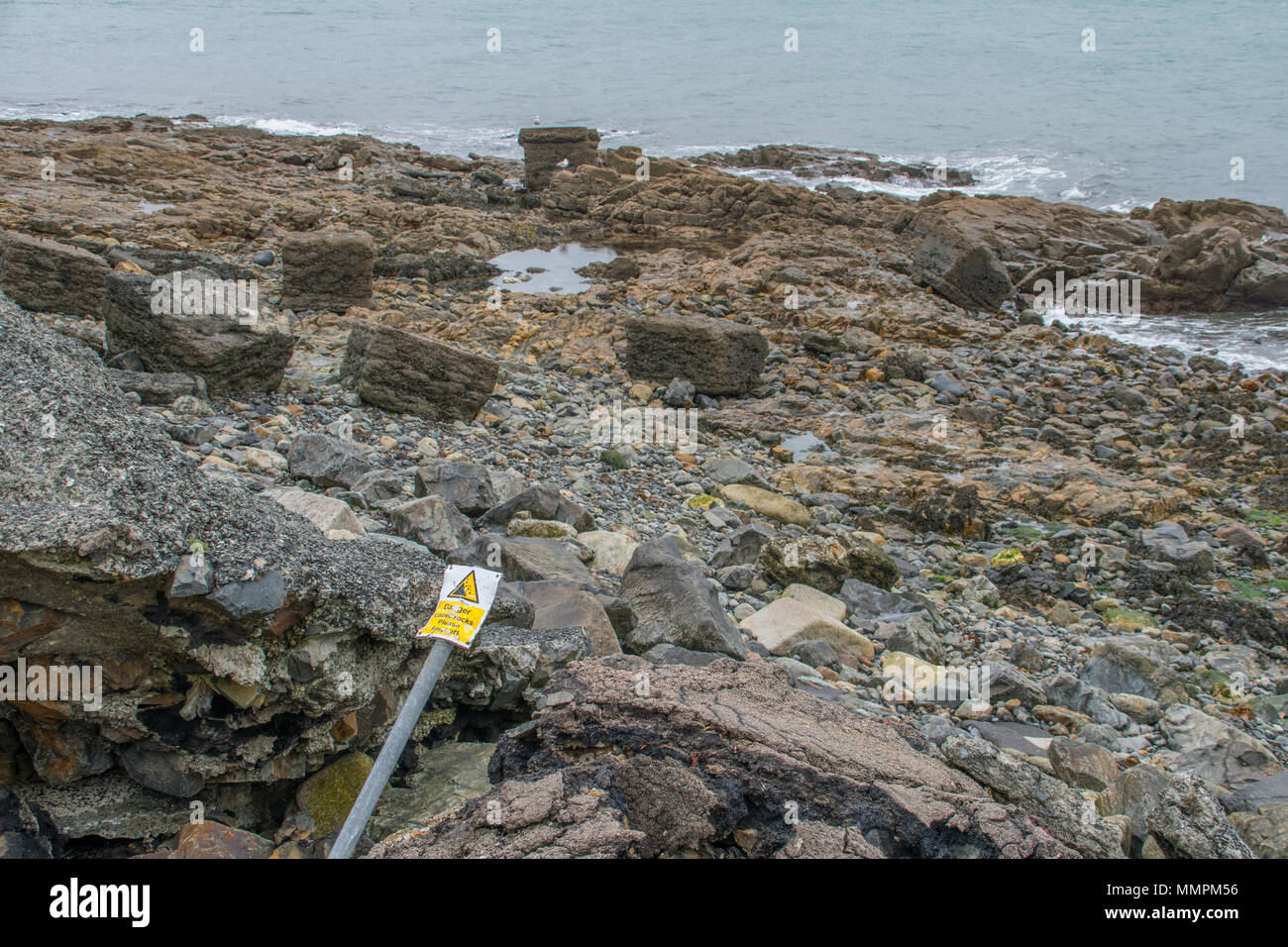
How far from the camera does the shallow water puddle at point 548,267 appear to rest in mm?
15484

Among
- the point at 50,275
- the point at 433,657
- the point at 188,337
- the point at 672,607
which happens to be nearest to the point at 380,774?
the point at 433,657

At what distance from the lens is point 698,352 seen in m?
11.2

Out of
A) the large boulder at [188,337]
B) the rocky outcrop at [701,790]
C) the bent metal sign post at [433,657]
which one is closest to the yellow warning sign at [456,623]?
the bent metal sign post at [433,657]

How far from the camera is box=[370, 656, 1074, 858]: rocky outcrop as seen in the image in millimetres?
2367

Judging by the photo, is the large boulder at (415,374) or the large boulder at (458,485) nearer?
the large boulder at (458,485)

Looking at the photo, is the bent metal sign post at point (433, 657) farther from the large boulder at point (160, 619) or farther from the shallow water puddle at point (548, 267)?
the shallow water puddle at point (548, 267)

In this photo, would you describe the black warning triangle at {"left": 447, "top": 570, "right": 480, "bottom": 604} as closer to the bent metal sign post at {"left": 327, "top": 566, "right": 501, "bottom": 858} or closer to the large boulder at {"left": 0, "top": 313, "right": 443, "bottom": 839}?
the bent metal sign post at {"left": 327, "top": 566, "right": 501, "bottom": 858}

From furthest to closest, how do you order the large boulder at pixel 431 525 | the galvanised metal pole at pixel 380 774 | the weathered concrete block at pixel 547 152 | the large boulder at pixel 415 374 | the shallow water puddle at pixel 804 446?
the weathered concrete block at pixel 547 152 → the shallow water puddle at pixel 804 446 → the large boulder at pixel 415 374 → the large boulder at pixel 431 525 → the galvanised metal pole at pixel 380 774

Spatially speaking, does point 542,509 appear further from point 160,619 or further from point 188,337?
point 160,619

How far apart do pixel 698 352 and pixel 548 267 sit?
7.06 metres

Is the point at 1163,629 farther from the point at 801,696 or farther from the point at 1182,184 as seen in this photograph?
the point at 1182,184

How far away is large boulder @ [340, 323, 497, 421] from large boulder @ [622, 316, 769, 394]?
3167mm

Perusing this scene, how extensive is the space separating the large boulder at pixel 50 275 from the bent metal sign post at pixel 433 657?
27.6 ft

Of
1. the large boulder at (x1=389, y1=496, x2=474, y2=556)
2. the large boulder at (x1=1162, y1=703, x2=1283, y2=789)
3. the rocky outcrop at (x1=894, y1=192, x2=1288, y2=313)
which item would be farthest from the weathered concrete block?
the large boulder at (x1=1162, y1=703, x2=1283, y2=789)
